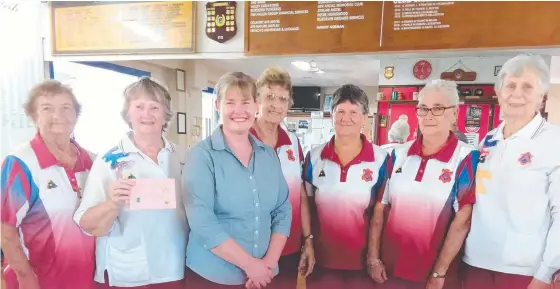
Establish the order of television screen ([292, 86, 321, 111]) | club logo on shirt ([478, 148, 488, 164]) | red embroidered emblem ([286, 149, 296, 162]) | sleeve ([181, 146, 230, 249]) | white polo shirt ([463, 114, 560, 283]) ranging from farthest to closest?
1. television screen ([292, 86, 321, 111])
2. red embroidered emblem ([286, 149, 296, 162])
3. club logo on shirt ([478, 148, 488, 164])
4. white polo shirt ([463, 114, 560, 283])
5. sleeve ([181, 146, 230, 249])

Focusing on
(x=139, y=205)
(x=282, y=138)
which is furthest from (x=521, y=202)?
(x=139, y=205)

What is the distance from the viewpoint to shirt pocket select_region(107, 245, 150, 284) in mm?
1514

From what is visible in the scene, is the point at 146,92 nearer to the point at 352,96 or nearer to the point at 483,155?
the point at 352,96

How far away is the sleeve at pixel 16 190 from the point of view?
142cm

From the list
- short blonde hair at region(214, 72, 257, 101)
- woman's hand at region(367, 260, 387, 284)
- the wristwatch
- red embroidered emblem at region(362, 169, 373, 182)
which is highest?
short blonde hair at region(214, 72, 257, 101)

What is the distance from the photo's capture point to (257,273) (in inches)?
56.4

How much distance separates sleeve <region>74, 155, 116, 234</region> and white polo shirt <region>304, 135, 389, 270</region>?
0.92 meters

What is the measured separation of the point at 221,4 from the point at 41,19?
3.76 feet

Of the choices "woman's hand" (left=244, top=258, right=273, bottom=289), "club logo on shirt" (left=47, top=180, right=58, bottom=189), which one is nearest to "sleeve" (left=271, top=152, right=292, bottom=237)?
"woman's hand" (left=244, top=258, right=273, bottom=289)

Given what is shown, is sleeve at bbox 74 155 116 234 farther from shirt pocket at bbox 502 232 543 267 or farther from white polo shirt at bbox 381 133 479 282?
shirt pocket at bbox 502 232 543 267

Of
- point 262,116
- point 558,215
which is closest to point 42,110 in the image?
point 262,116

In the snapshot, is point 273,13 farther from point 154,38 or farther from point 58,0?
point 58,0

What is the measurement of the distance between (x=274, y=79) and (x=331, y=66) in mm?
427

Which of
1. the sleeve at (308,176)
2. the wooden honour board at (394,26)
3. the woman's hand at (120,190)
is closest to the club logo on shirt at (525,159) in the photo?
the wooden honour board at (394,26)
